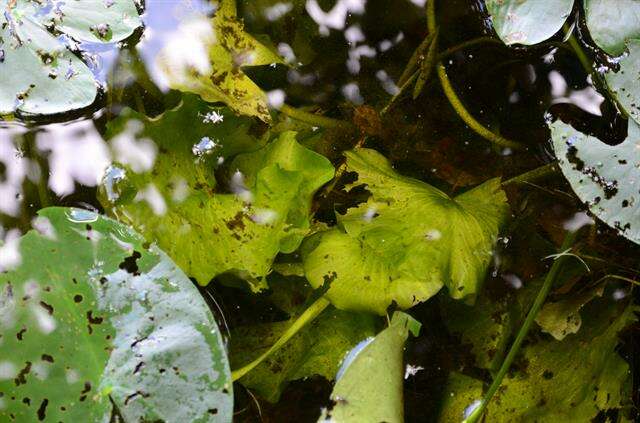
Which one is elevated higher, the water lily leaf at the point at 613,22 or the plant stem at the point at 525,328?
the water lily leaf at the point at 613,22

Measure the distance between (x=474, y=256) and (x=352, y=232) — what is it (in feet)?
0.71

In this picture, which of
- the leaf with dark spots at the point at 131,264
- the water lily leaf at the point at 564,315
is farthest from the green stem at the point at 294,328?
the water lily leaf at the point at 564,315

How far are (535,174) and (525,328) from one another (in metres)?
0.30

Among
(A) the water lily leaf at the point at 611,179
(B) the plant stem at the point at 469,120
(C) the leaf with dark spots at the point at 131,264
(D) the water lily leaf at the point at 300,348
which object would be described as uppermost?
(A) the water lily leaf at the point at 611,179

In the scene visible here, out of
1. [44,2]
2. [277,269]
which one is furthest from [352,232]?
[44,2]

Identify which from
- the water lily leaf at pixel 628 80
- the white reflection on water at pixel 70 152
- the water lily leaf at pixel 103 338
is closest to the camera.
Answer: the water lily leaf at pixel 103 338

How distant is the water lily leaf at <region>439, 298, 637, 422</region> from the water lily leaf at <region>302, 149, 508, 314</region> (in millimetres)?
194

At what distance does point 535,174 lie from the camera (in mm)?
1162

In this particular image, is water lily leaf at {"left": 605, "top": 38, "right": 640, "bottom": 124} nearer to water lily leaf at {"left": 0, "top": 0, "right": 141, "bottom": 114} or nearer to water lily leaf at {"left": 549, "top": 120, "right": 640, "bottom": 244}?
water lily leaf at {"left": 549, "top": 120, "right": 640, "bottom": 244}

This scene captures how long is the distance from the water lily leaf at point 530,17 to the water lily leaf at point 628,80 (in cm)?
13

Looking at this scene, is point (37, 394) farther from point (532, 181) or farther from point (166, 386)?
point (532, 181)

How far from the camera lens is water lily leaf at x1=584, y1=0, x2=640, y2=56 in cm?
100

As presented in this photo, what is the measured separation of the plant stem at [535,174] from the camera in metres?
1.16

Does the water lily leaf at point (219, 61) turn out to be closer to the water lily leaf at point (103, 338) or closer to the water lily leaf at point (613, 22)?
the water lily leaf at point (103, 338)
